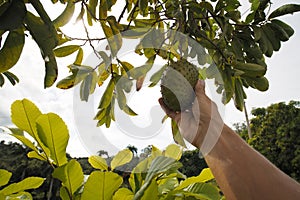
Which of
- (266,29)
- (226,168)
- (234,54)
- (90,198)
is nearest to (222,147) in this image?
(226,168)

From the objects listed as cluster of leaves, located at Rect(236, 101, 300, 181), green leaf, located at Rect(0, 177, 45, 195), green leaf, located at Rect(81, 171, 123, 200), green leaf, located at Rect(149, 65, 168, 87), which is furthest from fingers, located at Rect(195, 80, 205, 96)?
cluster of leaves, located at Rect(236, 101, 300, 181)

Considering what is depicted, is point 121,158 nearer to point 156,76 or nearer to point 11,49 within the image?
point 156,76

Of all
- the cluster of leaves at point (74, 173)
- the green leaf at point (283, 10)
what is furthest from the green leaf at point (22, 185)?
the green leaf at point (283, 10)

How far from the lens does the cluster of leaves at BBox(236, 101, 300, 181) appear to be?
11398 millimetres

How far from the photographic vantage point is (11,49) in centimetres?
46

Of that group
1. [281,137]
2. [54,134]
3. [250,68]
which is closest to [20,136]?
[54,134]

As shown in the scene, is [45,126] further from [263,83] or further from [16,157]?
[16,157]

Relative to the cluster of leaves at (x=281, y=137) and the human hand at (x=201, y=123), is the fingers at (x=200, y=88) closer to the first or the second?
the human hand at (x=201, y=123)

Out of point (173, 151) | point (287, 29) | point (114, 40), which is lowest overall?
point (173, 151)

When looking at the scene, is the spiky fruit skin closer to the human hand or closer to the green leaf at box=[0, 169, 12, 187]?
the human hand

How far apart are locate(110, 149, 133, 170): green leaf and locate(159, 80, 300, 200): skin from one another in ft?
0.59

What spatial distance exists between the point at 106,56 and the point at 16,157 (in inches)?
846

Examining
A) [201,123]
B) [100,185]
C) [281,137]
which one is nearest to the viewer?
[100,185]

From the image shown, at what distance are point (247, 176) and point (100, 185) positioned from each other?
0.27 metres
